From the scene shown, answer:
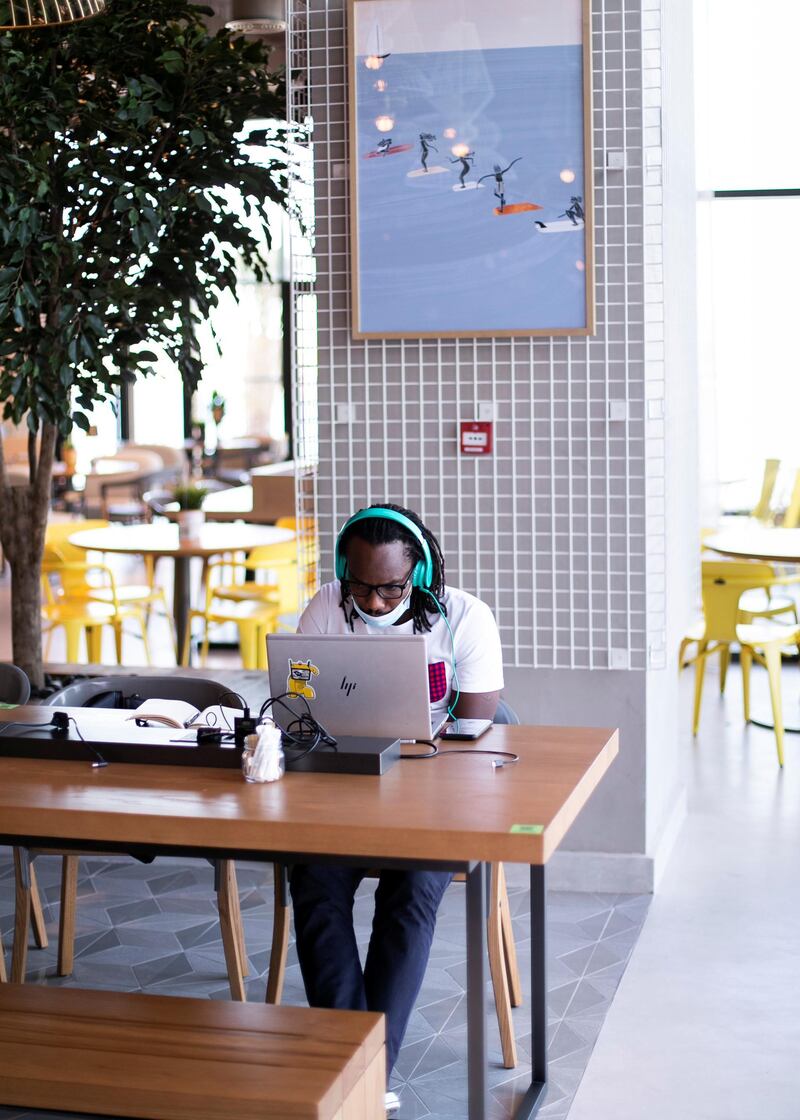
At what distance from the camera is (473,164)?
4121 mm

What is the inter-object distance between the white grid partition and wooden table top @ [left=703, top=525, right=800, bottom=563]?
5.95 feet

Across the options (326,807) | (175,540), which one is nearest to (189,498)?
(175,540)

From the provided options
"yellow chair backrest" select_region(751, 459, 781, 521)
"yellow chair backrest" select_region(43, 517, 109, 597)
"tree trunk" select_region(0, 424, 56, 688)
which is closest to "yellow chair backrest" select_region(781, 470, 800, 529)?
"yellow chair backrest" select_region(751, 459, 781, 521)

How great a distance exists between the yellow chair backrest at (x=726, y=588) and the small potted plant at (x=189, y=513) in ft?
8.26

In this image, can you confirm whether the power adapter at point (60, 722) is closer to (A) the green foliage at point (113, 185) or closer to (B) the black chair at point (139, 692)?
(B) the black chair at point (139, 692)

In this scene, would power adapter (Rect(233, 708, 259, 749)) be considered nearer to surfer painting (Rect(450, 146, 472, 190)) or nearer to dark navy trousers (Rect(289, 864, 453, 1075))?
dark navy trousers (Rect(289, 864, 453, 1075))

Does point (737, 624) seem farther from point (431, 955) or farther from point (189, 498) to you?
point (431, 955)

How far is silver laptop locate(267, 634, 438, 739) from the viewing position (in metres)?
2.65

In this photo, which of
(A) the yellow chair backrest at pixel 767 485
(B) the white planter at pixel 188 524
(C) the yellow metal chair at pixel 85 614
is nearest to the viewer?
(C) the yellow metal chair at pixel 85 614

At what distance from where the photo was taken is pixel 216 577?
35.7 ft

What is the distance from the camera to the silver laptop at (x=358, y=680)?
104 inches

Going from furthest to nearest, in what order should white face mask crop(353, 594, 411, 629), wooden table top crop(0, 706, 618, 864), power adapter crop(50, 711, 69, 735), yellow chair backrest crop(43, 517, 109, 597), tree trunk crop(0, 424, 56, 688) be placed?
yellow chair backrest crop(43, 517, 109, 597)
tree trunk crop(0, 424, 56, 688)
white face mask crop(353, 594, 411, 629)
power adapter crop(50, 711, 69, 735)
wooden table top crop(0, 706, 618, 864)

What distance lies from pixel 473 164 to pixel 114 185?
108 centimetres

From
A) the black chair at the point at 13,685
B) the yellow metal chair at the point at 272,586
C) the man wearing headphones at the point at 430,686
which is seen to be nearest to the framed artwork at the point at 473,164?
the man wearing headphones at the point at 430,686
